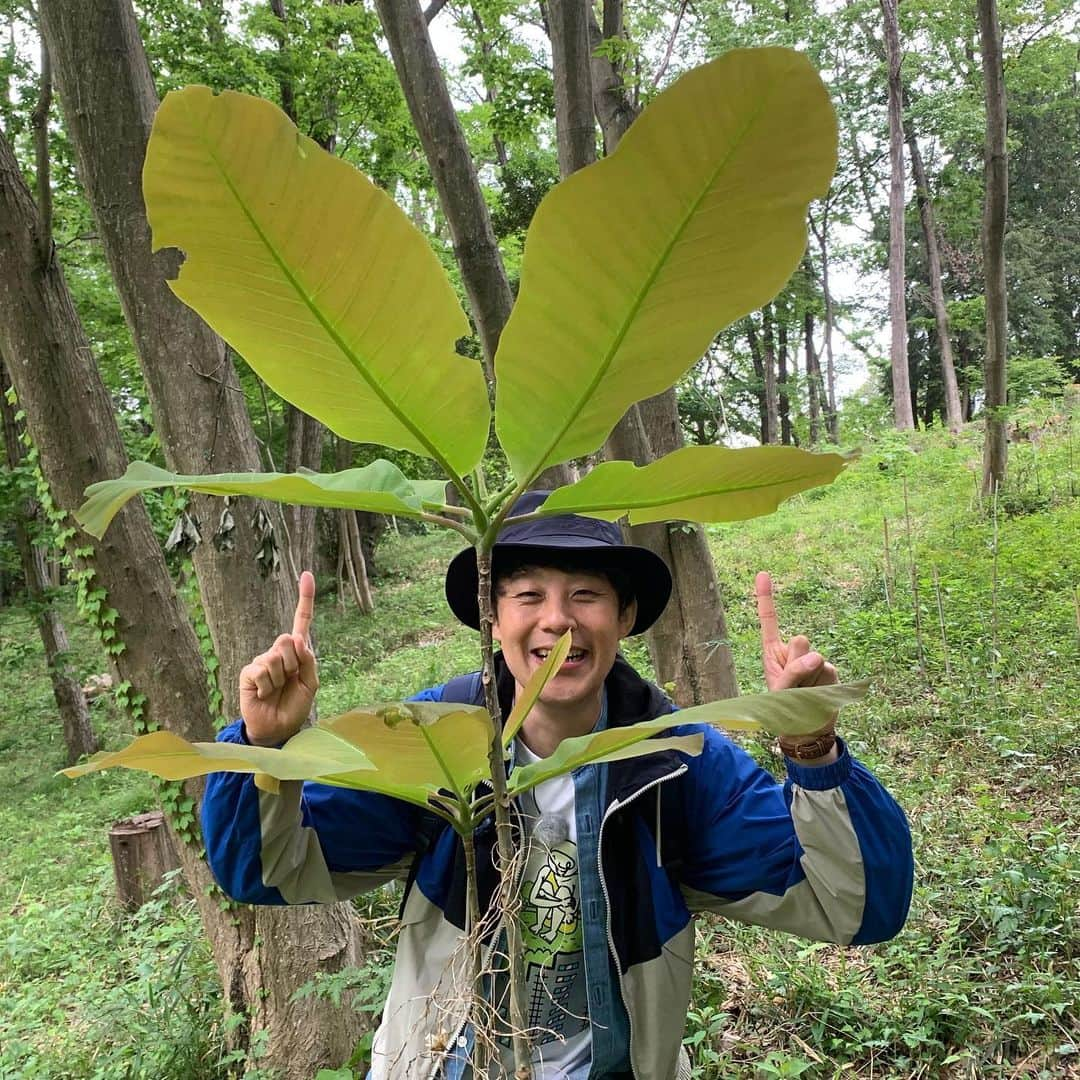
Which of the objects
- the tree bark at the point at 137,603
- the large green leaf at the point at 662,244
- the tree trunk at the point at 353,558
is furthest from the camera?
the tree trunk at the point at 353,558

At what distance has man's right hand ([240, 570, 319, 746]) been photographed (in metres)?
1.06

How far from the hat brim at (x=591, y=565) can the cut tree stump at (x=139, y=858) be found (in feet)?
13.9

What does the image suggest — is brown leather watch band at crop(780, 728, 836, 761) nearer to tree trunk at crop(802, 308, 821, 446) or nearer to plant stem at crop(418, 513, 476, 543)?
plant stem at crop(418, 513, 476, 543)

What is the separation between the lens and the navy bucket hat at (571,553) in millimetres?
1428

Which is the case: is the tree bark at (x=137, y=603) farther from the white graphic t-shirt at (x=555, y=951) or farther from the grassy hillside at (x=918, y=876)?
the white graphic t-shirt at (x=555, y=951)

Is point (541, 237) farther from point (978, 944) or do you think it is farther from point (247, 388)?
point (247, 388)

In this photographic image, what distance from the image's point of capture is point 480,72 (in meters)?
7.10

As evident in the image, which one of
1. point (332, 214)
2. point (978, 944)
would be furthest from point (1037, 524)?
point (332, 214)

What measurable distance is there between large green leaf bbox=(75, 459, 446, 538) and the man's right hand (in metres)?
0.33

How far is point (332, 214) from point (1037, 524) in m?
8.50

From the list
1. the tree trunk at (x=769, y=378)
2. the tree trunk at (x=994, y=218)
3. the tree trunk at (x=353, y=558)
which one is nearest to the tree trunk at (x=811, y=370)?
the tree trunk at (x=769, y=378)

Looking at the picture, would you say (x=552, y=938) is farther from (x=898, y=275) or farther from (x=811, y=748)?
(x=898, y=275)

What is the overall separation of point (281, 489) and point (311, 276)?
0.20m

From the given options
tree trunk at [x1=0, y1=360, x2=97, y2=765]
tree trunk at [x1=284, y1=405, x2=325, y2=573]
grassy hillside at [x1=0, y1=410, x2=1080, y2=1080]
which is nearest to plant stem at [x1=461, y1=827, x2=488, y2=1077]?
grassy hillside at [x1=0, y1=410, x2=1080, y2=1080]
